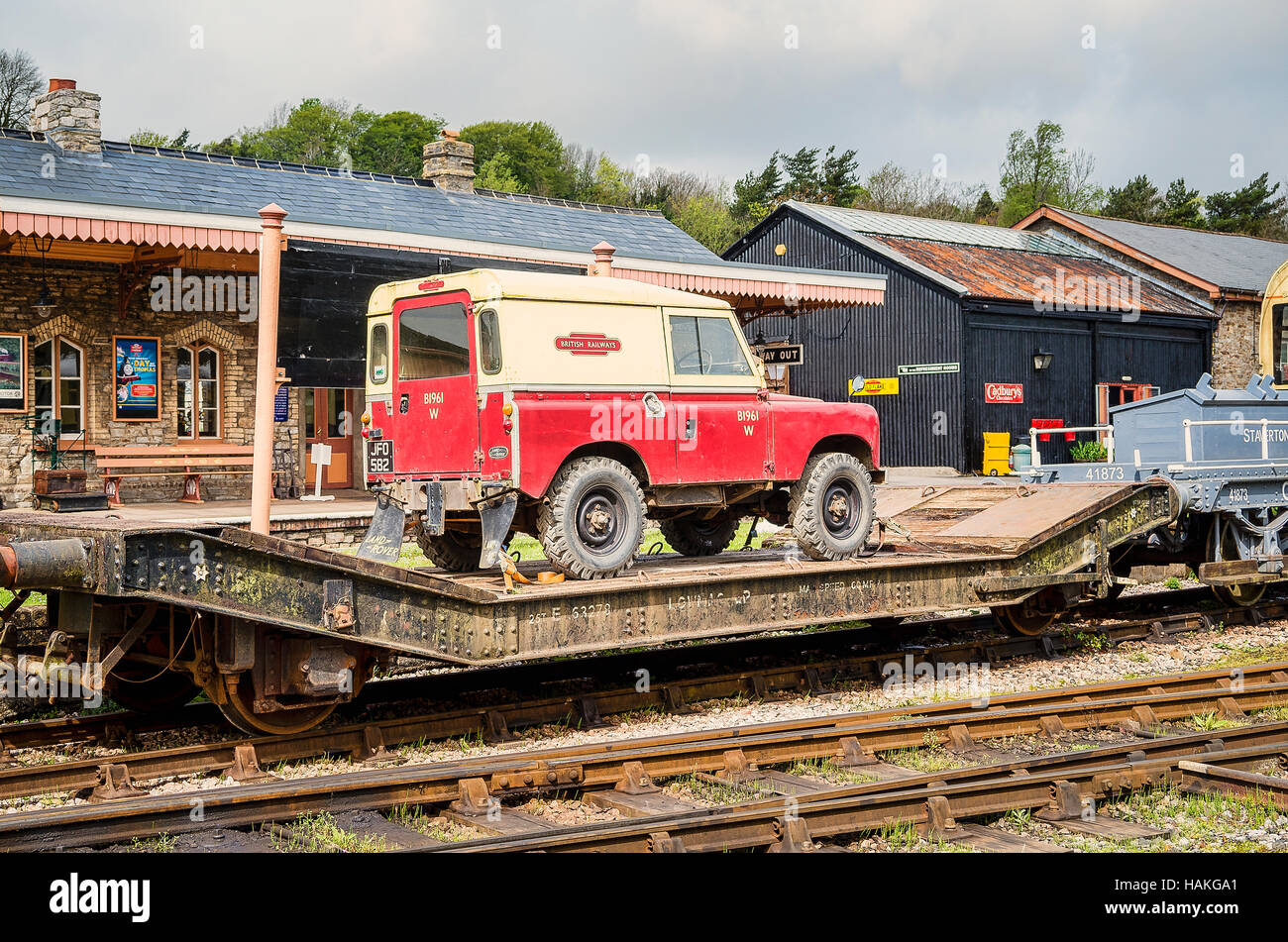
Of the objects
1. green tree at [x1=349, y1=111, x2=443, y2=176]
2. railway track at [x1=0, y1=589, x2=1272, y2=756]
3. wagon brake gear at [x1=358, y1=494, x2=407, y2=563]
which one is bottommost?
railway track at [x1=0, y1=589, x2=1272, y2=756]

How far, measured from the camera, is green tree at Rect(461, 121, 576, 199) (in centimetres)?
6606

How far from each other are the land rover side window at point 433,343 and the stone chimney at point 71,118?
39.7 ft

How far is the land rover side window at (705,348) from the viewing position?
8.89 metres

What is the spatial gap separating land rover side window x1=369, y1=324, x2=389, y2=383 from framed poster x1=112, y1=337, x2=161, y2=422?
10.5 metres

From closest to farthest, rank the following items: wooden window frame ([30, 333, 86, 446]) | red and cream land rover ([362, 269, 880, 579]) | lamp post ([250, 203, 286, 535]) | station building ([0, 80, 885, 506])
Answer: lamp post ([250, 203, 286, 535]) < red and cream land rover ([362, 269, 880, 579]) < station building ([0, 80, 885, 506]) < wooden window frame ([30, 333, 86, 446])

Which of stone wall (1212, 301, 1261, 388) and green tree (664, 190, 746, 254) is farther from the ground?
green tree (664, 190, 746, 254)

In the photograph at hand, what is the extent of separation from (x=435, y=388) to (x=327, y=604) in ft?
6.79

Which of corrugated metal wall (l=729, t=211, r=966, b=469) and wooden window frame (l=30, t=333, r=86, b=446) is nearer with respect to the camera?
wooden window frame (l=30, t=333, r=86, b=446)

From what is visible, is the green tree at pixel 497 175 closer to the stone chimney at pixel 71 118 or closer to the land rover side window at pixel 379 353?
the stone chimney at pixel 71 118

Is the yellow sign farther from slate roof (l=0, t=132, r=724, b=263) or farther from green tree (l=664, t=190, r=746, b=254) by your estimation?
green tree (l=664, t=190, r=746, b=254)

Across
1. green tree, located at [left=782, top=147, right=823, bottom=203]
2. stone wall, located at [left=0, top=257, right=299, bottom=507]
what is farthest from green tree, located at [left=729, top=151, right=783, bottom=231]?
stone wall, located at [left=0, top=257, right=299, bottom=507]

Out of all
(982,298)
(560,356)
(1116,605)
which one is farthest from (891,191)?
(560,356)

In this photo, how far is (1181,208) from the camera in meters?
66.3
